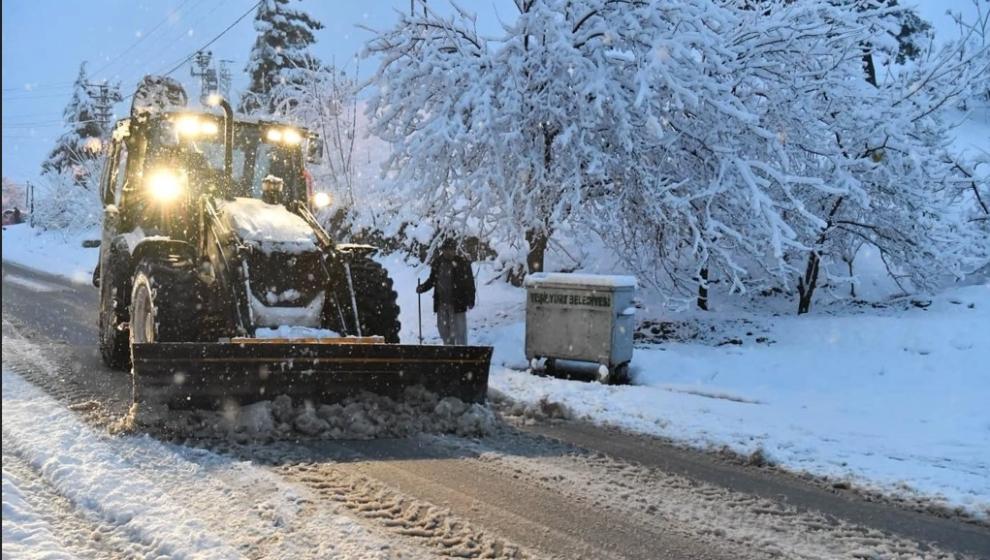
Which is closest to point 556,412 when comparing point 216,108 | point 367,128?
point 216,108

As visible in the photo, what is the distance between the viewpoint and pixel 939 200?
13812mm

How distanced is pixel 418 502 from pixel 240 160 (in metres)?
4.98

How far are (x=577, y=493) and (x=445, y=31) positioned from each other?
7.99 meters

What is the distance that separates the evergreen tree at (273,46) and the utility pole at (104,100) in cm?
2740

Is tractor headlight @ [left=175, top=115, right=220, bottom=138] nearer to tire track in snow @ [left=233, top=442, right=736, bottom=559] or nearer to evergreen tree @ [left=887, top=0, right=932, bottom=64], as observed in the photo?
tire track in snow @ [left=233, top=442, right=736, bottom=559]

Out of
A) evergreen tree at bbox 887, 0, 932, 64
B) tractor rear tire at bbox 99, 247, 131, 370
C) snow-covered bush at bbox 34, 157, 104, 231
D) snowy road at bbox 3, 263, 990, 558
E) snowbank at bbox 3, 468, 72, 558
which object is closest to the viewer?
snowbank at bbox 3, 468, 72, 558

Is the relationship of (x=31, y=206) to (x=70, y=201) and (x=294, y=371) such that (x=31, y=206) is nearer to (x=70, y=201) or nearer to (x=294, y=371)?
(x=70, y=201)

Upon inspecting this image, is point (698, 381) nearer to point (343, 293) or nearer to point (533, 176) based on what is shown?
point (533, 176)

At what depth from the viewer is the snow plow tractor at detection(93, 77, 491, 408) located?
6.01 metres

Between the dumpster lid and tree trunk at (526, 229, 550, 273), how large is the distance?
6.64 feet

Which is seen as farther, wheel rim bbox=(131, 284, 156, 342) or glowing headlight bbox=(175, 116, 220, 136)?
glowing headlight bbox=(175, 116, 220, 136)

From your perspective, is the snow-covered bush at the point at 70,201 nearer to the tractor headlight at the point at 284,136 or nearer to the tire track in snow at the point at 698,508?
the tractor headlight at the point at 284,136

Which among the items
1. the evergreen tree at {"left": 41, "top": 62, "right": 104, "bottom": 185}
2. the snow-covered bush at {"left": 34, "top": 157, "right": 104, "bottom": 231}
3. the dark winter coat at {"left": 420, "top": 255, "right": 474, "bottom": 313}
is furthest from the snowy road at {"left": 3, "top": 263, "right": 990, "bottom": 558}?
the evergreen tree at {"left": 41, "top": 62, "right": 104, "bottom": 185}

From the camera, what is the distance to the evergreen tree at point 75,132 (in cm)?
5674
